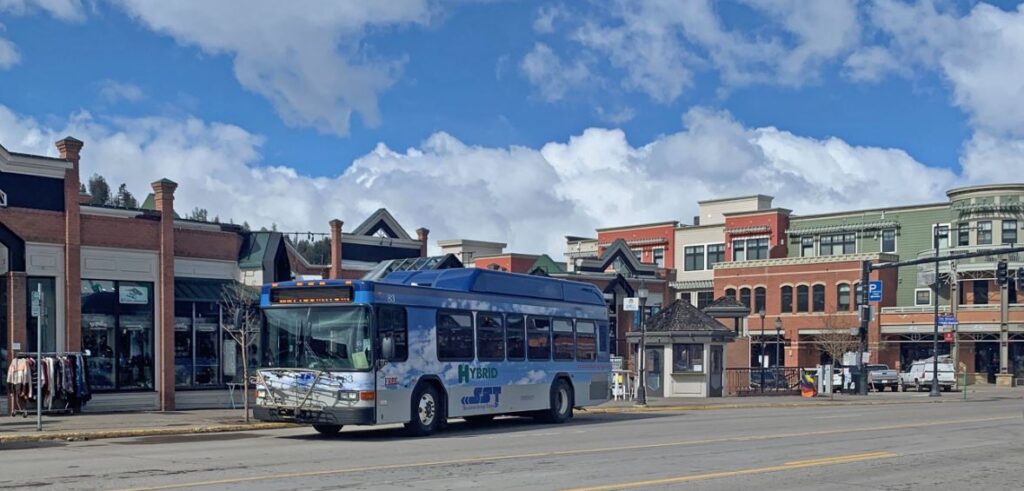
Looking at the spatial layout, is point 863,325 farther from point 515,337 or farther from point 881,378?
point 515,337

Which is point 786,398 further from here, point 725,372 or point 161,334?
point 161,334

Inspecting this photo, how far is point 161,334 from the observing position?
2952 cm

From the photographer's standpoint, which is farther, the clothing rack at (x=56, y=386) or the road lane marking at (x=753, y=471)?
the clothing rack at (x=56, y=386)

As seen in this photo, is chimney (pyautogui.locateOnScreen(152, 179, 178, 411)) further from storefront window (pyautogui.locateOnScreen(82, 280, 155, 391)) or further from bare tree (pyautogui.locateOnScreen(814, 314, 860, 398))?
bare tree (pyautogui.locateOnScreen(814, 314, 860, 398))

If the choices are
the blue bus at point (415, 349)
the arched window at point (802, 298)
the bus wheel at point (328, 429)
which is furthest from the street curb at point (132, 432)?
the arched window at point (802, 298)

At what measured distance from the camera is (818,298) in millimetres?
81125

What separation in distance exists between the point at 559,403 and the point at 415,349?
230 inches

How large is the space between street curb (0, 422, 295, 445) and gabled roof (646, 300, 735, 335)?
1891cm

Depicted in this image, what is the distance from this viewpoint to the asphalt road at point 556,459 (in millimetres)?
13391

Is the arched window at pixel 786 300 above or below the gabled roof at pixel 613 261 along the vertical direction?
below

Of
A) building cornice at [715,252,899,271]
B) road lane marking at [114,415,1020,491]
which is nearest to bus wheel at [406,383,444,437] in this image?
road lane marking at [114,415,1020,491]

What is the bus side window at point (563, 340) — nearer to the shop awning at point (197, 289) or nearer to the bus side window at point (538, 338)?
the bus side window at point (538, 338)

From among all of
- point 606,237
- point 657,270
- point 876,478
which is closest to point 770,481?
point 876,478

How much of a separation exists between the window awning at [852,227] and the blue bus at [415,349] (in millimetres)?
63868
